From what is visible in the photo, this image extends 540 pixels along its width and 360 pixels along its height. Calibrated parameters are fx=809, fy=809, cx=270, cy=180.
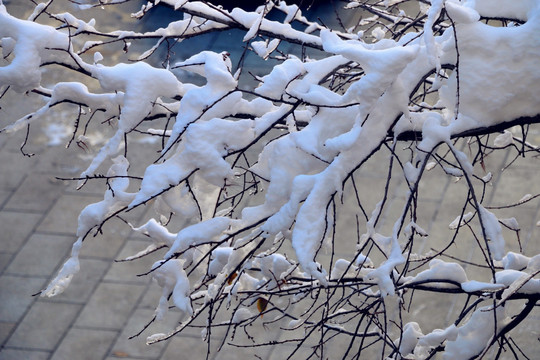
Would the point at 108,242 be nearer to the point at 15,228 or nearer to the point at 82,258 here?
the point at 82,258

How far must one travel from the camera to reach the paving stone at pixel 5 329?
6.08 meters

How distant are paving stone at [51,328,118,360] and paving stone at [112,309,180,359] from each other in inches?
3.3

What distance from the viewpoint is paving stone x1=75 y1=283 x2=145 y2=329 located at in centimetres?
617

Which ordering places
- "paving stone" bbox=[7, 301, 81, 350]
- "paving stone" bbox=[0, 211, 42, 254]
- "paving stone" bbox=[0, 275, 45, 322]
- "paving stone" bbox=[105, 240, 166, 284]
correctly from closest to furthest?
"paving stone" bbox=[7, 301, 81, 350], "paving stone" bbox=[0, 275, 45, 322], "paving stone" bbox=[105, 240, 166, 284], "paving stone" bbox=[0, 211, 42, 254]

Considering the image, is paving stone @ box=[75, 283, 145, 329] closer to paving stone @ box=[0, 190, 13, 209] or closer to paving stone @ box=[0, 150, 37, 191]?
paving stone @ box=[0, 190, 13, 209]

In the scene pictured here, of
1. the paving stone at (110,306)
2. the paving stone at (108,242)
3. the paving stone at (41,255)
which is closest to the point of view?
the paving stone at (110,306)

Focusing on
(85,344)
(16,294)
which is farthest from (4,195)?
(85,344)

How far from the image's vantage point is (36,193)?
7617 mm

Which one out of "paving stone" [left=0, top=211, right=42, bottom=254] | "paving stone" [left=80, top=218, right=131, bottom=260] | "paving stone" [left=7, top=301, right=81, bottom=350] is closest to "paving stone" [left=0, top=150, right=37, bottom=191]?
"paving stone" [left=0, top=211, right=42, bottom=254]

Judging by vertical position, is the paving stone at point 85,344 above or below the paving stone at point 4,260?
above

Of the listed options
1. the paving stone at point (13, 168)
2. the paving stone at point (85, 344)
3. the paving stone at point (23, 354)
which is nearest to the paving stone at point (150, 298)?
the paving stone at point (85, 344)

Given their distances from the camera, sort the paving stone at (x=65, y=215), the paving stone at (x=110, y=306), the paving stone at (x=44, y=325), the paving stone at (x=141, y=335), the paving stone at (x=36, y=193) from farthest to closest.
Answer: the paving stone at (x=36, y=193) → the paving stone at (x=65, y=215) → the paving stone at (x=110, y=306) → the paving stone at (x=44, y=325) → the paving stone at (x=141, y=335)

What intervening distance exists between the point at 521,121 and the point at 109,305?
4415mm

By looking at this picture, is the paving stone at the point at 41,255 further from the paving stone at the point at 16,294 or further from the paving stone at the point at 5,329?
the paving stone at the point at 5,329
